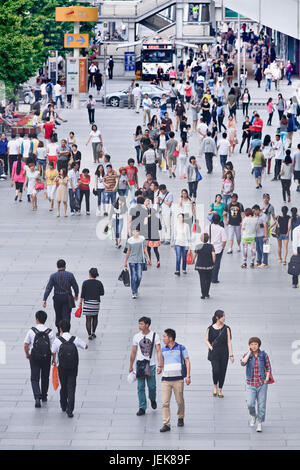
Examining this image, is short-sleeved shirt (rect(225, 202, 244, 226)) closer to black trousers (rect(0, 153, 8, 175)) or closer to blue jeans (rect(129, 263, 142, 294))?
blue jeans (rect(129, 263, 142, 294))

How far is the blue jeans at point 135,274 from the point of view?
19.7 m

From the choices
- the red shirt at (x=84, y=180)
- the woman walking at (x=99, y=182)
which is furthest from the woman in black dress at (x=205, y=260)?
the red shirt at (x=84, y=180)

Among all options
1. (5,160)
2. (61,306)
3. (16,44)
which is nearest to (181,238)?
(61,306)

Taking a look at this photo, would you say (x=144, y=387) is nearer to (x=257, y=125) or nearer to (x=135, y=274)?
(x=135, y=274)

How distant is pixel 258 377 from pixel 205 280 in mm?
6103

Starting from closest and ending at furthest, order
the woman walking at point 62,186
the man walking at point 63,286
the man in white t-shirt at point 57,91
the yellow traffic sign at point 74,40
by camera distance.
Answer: the man walking at point 63,286
the woman walking at point 62,186
the man in white t-shirt at point 57,91
the yellow traffic sign at point 74,40

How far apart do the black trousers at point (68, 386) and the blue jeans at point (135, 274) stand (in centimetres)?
546

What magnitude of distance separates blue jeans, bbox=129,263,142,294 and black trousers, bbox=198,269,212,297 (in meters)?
1.03

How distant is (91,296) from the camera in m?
17.3

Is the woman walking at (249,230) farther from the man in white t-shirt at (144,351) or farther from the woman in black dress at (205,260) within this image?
the man in white t-shirt at (144,351)

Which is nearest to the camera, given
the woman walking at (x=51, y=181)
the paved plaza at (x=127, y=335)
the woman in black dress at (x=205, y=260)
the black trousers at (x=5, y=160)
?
the paved plaza at (x=127, y=335)

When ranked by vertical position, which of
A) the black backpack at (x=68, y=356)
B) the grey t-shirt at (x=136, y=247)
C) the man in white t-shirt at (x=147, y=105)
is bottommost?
the black backpack at (x=68, y=356)

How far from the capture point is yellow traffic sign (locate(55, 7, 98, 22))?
4878 cm

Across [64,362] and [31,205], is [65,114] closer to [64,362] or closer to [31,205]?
[31,205]
